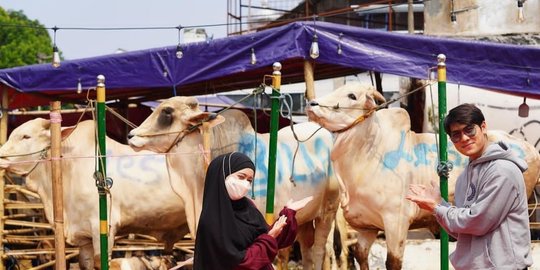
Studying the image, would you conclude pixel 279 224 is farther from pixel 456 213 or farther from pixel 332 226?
pixel 332 226

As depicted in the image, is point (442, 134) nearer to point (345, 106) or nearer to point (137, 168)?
point (345, 106)

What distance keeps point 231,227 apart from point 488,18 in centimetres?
1198

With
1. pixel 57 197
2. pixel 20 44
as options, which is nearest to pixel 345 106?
pixel 57 197

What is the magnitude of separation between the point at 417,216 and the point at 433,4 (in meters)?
9.08

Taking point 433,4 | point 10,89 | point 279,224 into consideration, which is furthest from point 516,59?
point 433,4

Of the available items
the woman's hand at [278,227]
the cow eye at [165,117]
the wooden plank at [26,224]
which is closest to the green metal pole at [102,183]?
the cow eye at [165,117]

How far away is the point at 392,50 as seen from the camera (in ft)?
33.0

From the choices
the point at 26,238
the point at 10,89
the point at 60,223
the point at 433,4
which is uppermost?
the point at 433,4

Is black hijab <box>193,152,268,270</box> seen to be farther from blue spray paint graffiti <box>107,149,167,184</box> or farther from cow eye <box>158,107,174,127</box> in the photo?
blue spray paint graffiti <box>107,149,167,184</box>

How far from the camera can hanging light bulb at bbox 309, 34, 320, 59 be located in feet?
32.0

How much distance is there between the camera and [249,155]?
967 cm

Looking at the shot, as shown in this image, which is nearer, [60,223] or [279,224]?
[279,224]

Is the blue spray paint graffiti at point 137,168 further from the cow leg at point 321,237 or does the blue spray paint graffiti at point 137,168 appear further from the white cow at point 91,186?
the cow leg at point 321,237

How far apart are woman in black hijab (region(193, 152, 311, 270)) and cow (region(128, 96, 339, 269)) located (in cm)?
315
